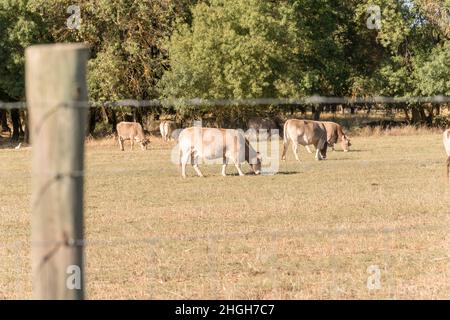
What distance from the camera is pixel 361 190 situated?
15742 mm

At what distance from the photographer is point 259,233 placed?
35.0ft

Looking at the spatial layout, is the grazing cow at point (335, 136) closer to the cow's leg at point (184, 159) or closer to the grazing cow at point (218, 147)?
the grazing cow at point (218, 147)

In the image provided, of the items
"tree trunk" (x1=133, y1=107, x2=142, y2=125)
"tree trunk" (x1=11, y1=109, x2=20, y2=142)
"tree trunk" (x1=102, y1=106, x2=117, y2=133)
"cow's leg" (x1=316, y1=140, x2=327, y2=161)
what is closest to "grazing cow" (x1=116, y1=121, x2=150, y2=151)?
"cow's leg" (x1=316, y1=140, x2=327, y2=161)

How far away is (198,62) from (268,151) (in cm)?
1210

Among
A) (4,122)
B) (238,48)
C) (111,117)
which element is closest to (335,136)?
(238,48)

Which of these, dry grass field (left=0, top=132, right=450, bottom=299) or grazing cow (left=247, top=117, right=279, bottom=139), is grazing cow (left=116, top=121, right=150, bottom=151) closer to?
grazing cow (left=247, top=117, right=279, bottom=139)

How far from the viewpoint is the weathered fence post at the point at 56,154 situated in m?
3.51

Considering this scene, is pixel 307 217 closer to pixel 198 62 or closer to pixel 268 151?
pixel 268 151

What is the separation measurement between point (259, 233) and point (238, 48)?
88.4 ft

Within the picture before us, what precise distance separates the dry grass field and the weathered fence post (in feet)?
11.4

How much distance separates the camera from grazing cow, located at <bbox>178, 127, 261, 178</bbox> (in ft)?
66.8

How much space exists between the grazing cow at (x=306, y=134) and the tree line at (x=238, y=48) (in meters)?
11.4

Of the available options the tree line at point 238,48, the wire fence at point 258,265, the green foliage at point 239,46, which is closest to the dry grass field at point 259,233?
the wire fence at point 258,265

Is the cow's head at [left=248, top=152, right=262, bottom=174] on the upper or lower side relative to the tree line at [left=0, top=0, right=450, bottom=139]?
lower
